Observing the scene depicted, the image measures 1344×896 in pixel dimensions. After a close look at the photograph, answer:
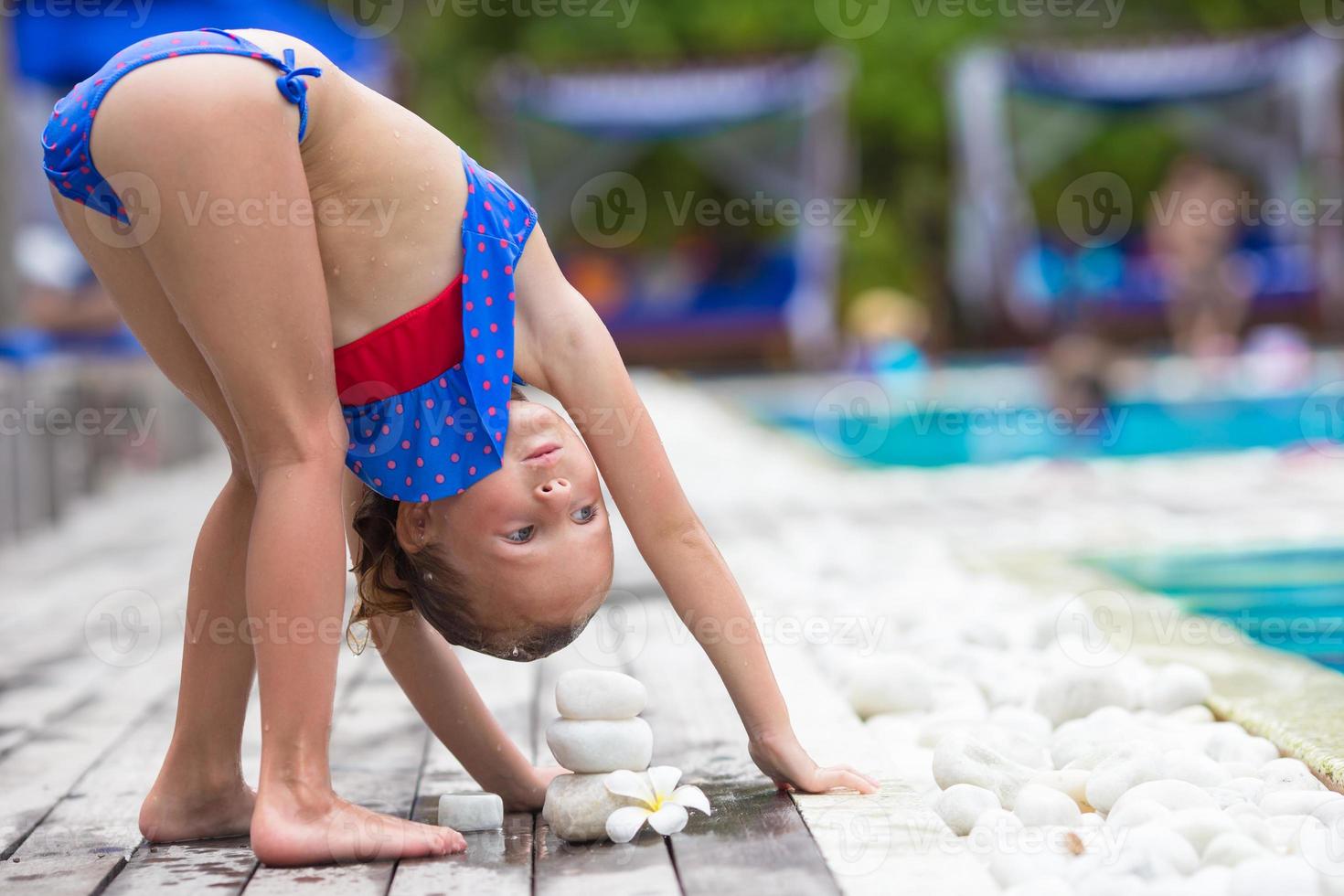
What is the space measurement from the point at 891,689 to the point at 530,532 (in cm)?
109

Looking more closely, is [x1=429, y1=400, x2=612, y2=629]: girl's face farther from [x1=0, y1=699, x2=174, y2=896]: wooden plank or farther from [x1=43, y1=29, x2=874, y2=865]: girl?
[x1=0, y1=699, x2=174, y2=896]: wooden plank

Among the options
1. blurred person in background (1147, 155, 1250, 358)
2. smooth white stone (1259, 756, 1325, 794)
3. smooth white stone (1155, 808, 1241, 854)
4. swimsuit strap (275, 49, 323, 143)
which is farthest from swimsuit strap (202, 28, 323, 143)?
blurred person in background (1147, 155, 1250, 358)

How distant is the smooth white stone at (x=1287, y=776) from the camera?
6.84 feet

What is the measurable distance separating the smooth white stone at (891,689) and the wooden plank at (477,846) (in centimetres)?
61

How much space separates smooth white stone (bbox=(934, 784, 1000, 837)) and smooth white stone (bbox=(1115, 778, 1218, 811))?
0.55 feet

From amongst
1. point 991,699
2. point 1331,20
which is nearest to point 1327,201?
point 1331,20

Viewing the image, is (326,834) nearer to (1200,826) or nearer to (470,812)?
(470,812)

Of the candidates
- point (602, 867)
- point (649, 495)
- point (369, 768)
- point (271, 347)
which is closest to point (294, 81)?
point (271, 347)

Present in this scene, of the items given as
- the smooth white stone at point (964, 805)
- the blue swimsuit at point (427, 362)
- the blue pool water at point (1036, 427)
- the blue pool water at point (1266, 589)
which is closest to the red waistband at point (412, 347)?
the blue swimsuit at point (427, 362)

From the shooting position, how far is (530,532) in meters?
1.86

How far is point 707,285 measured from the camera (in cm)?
1689

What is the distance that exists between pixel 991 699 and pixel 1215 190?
11611 millimetres

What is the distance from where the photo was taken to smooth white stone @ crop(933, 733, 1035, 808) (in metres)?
2.10

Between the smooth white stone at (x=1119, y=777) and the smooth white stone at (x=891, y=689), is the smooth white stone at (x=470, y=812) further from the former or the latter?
the smooth white stone at (x=891, y=689)
